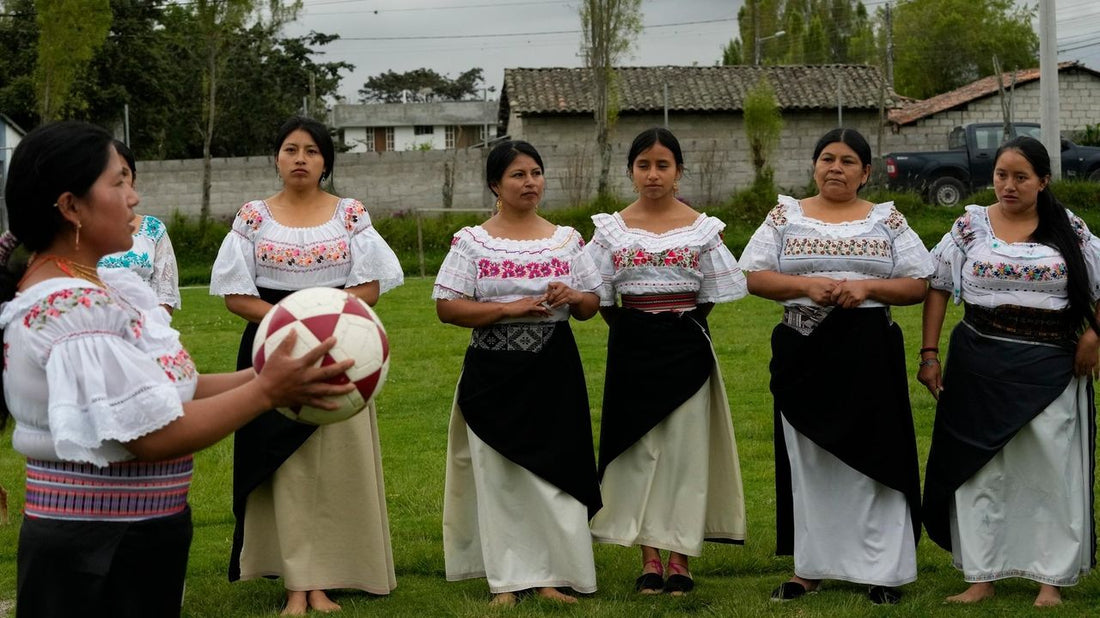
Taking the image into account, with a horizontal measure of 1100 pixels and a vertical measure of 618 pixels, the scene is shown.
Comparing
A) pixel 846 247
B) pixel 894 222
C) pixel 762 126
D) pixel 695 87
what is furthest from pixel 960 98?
pixel 846 247

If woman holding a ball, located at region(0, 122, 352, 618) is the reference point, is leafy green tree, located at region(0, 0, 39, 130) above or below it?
above

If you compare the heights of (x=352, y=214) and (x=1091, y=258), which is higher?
(x=352, y=214)

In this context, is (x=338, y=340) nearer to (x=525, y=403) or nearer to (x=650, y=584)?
(x=525, y=403)

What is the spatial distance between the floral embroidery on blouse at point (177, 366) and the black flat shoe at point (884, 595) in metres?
3.53

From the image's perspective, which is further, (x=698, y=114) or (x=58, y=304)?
(x=698, y=114)

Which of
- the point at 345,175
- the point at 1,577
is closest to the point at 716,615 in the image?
the point at 1,577

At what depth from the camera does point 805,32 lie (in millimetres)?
63031

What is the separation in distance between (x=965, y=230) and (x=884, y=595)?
1706 mm

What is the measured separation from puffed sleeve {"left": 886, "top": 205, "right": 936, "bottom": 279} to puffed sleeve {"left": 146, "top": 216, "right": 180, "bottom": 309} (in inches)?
136

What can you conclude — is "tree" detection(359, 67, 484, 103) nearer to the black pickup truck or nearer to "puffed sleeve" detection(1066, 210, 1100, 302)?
the black pickup truck

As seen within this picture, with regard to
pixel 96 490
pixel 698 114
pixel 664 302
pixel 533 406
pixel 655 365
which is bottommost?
pixel 533 406

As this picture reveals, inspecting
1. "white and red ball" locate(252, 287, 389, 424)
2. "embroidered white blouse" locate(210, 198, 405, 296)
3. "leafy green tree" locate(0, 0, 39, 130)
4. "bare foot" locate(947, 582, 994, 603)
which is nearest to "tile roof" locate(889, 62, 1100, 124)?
"leafy green tree" locate(0, 0, 39, 130)

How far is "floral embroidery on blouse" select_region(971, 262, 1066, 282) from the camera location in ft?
18.2

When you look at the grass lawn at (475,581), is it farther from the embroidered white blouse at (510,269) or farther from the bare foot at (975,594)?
the embroidered white blouse at (510,269)
